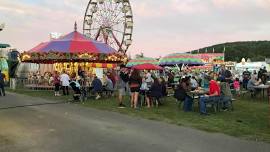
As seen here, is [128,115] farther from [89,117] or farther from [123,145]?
[123,145]

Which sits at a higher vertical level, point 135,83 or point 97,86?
point 135,83

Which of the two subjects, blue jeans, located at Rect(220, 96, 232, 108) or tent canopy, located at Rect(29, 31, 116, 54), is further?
tent canopy, located at Rect(29, 31, 116, 54)

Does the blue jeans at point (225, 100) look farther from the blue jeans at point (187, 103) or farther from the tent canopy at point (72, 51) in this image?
the tent canopy at point (72, 51)

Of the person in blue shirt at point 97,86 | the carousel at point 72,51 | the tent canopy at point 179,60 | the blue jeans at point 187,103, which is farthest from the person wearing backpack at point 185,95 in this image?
the tent canopy at point 179,60

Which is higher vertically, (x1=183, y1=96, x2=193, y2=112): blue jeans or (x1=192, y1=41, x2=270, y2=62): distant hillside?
(x1=192, y1=41, x2=270, y2=62): distant hillside

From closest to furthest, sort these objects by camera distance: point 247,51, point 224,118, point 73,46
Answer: point 224,118 → point 73,46 → point 247,51

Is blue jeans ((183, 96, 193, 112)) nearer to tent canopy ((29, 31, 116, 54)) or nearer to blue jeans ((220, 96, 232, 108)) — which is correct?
blue jeans ((220, 96, 232, 108))

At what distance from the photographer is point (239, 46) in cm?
10512

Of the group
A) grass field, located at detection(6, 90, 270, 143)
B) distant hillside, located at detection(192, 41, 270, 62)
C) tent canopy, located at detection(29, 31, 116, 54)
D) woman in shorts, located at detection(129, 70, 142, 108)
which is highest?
distant hillside, located at detection(192, 41, 270, 62)

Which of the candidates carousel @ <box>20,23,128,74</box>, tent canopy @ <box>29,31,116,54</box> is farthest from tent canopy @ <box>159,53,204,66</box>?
tent canopy @ <box>29,31,116,54</box>

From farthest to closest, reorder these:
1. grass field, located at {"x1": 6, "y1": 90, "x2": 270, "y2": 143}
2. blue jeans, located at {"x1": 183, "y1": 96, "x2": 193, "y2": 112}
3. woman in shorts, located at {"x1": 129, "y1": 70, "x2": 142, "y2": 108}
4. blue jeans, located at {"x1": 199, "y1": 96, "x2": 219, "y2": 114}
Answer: woman in shorts, located at {"x1": 129, "y1": 70, "x2": 142, "y2": 108} < blue jeans, located at {"x1": 183, "y1": 96, "x2": 193, "y2": 112} < blue jeans, located at {"x1": 199, "y1": 96, "x2": 219, "y2": 114} < grass field, located at {"x1": 6, "y1": 90, "x2": 270, "y2": 143}

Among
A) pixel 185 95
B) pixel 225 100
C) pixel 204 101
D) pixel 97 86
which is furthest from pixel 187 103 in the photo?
pixel 97 86

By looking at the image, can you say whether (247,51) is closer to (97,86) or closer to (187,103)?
(97,86)

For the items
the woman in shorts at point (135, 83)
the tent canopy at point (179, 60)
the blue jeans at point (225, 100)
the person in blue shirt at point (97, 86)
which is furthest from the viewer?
the tent canopy at point (179, 60)
